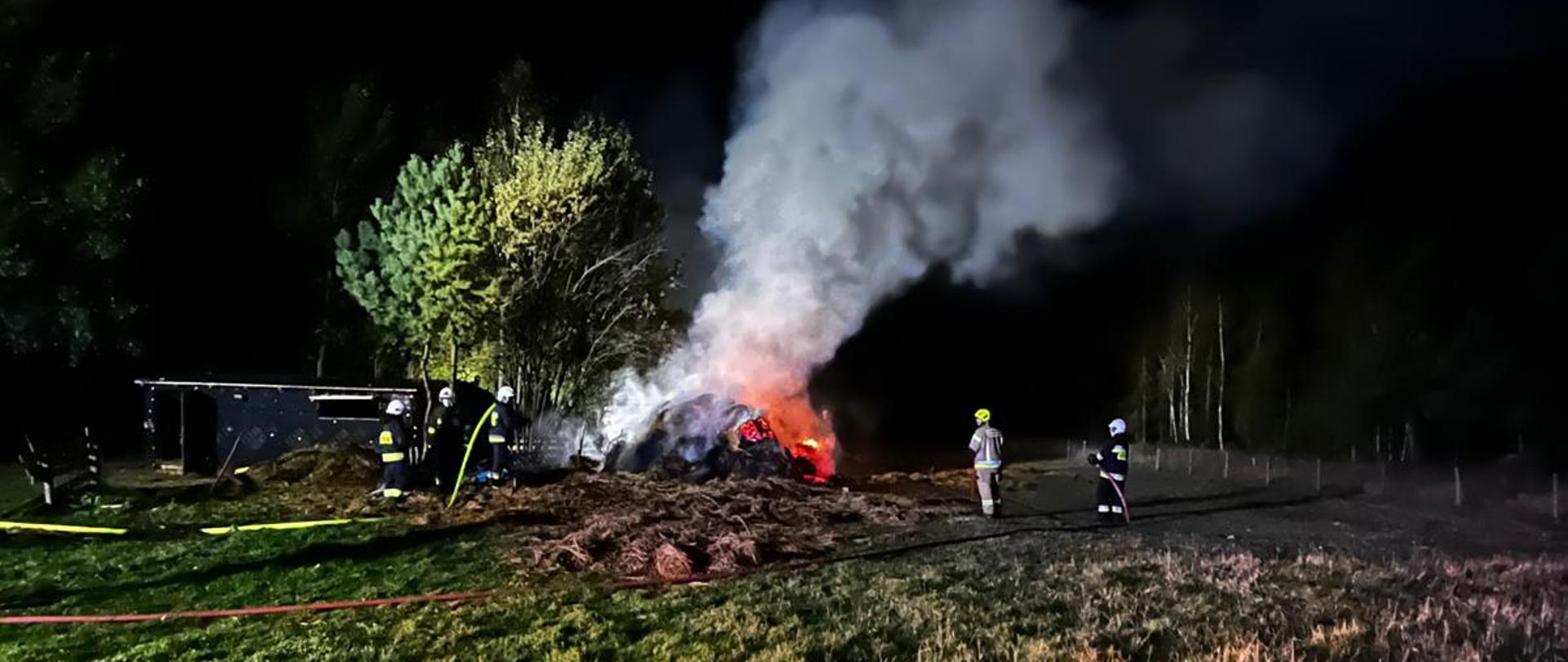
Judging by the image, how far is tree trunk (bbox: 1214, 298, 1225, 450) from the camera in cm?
4812

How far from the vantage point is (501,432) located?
18.5 m

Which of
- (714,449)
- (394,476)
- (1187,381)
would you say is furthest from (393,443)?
(1187,381)

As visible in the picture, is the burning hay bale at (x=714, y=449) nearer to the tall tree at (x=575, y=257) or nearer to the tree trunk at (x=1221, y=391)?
the tall tree at (x=575, y=257)

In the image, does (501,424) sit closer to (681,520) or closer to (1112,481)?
(681,520)

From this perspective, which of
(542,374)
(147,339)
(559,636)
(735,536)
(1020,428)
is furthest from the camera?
(1020,428)

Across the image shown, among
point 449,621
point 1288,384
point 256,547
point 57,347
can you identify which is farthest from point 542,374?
point 1288,384

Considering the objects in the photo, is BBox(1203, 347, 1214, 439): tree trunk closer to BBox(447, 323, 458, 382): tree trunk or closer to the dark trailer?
BBox(447, 323, 458, 382): tree trunk

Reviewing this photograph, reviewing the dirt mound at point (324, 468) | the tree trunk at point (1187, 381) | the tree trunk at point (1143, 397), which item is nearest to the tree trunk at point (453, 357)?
the dirt mound at point (324, 468)

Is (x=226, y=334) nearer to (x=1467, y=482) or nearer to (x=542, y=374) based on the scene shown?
(x=542, y=374)

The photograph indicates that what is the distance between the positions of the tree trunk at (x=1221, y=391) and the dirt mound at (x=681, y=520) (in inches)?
1328

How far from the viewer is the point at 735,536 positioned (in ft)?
43.5

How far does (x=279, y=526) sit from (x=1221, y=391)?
41781mm

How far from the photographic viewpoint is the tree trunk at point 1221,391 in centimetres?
4812

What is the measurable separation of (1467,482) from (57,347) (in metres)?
32.5
